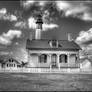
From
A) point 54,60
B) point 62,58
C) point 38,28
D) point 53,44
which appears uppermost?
point 38,28

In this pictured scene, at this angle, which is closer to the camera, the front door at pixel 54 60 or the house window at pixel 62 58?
the front door at pixel 54 60

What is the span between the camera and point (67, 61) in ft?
106

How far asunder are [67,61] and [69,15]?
20.5 meters

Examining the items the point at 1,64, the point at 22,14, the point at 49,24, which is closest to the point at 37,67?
the point at 1,64

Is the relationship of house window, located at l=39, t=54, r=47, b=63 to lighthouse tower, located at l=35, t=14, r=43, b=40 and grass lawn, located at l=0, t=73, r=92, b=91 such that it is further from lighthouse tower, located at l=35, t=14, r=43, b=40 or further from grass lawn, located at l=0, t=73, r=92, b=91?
grass lawn, located at l=0, t=73, r=92, b=91

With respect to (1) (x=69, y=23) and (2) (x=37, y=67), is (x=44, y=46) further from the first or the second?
(1) (x=69, y=23)

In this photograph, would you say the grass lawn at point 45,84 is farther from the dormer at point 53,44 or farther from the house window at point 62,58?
the dormer at point 53,44

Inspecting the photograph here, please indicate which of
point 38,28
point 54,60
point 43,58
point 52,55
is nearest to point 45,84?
point 43,58

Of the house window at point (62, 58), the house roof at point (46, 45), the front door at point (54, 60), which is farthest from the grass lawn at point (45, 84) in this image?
the house window at point (62, 58)

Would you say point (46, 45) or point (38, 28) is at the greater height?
point (38, 28)

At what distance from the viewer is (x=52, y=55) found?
1303 inches

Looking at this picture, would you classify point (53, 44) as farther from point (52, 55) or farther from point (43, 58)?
point (43, 58)

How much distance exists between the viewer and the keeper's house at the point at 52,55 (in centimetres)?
3169

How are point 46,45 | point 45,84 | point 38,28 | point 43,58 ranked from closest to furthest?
point 45,84 < point 43,58 < point 46,45 < point 38,28
